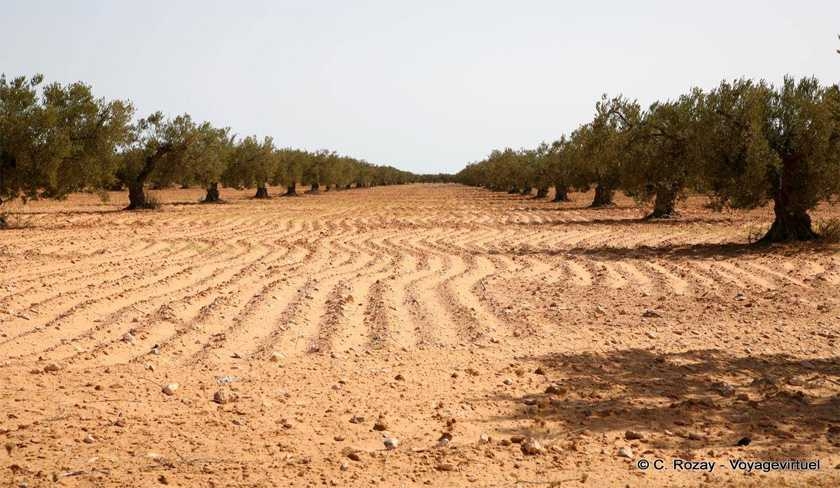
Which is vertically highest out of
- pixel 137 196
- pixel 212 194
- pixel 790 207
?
pixel 212 194

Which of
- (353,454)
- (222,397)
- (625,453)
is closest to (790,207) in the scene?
(625,453)

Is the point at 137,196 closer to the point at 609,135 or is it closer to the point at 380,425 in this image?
the point at 609,135

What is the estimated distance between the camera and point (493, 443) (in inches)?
171

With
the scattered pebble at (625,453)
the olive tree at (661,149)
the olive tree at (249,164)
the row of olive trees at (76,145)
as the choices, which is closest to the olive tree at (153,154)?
the row of olive trees at (76,145)

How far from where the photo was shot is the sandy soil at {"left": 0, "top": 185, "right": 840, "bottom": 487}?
405 cm

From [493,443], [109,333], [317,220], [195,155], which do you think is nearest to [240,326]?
[109,333]

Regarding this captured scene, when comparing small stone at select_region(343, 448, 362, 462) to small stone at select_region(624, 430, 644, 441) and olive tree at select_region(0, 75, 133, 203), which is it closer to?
small stone at select_region(624, 430, 644, 441)

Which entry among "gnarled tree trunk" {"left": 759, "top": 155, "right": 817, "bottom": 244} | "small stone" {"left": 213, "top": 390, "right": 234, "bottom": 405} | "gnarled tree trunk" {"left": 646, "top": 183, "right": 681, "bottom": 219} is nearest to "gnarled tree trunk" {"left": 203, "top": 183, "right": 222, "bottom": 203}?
"gnarled tree trunk" {"left": 646, "top": 183, "right": 681, "bottom": 219}

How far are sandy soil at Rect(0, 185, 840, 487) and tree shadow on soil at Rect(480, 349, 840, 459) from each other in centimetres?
2

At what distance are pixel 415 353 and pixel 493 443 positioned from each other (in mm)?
2202

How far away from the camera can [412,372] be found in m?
5.87

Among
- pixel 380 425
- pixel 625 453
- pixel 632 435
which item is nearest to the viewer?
pixel 625 453

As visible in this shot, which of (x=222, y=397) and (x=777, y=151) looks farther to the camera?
(x=777, y=151)

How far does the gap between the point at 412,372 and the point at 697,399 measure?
85.7 inches
